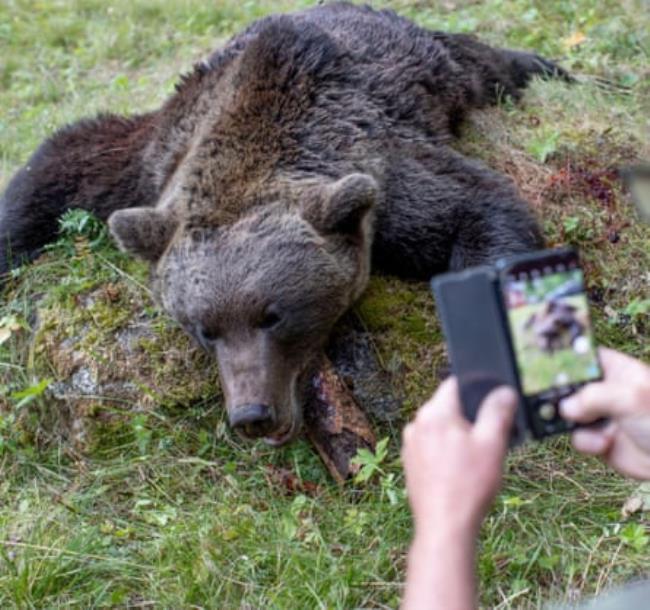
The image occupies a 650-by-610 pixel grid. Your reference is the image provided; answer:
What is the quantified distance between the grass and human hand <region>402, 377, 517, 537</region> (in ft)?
5.67

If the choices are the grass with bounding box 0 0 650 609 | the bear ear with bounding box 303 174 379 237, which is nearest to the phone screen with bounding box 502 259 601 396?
the grass with bounding box 0 0 650 609

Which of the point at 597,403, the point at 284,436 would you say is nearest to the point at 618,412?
the point at 597,403

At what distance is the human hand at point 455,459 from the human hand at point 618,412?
204 mm

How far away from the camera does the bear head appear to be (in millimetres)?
4395

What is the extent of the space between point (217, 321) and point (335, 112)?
1415 mm

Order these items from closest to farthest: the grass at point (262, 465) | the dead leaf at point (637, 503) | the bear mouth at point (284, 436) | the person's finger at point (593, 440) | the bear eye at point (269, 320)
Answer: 1. the person's finger at point (593, 440)
2. the grass at point (262, 465)
3. the dead leaf at point (637, 503)
4. the bear mouth at point (284, 436)
5. the bear eye at point (269, 320)

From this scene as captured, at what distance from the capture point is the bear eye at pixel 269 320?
14.7ft

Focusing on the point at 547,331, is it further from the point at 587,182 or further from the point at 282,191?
the point at 587,182

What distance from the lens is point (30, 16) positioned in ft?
36.6

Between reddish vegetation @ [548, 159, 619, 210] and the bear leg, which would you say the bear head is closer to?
the bear leg

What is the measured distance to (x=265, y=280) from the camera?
449cm

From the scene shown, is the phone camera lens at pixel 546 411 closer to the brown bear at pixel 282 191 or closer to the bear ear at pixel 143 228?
the brown bear at pixel 282 191

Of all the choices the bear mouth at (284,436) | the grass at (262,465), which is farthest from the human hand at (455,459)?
the bear mouth at (284,436)

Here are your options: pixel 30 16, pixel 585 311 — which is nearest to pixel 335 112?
pixel 585 311
